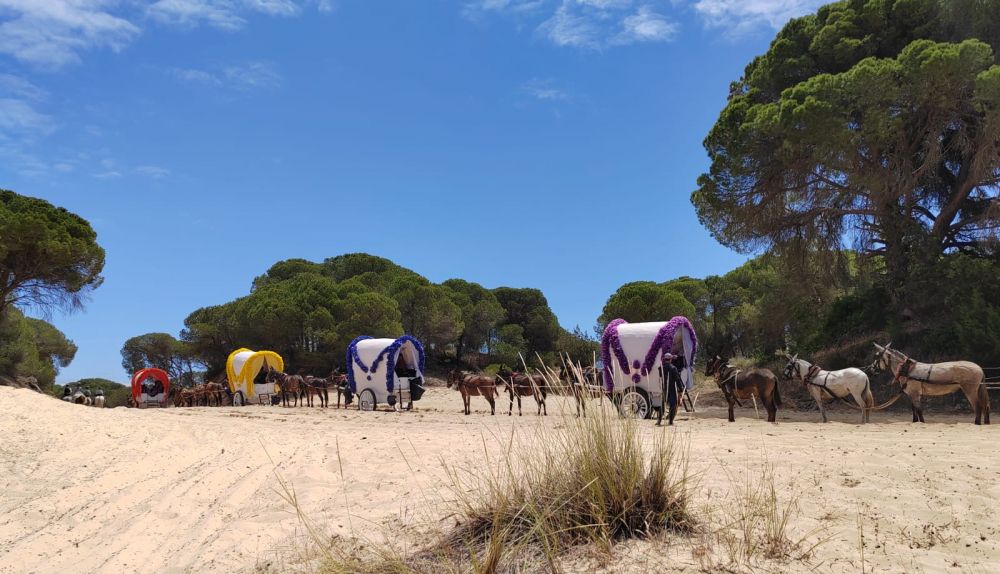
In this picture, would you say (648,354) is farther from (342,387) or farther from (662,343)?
(342,387)

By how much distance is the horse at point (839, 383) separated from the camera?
1292 cm

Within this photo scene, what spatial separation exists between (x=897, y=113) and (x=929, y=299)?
17.3ft

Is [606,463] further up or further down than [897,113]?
further down

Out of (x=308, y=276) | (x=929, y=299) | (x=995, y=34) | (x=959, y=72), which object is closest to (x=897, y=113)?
(x=959, y=72)

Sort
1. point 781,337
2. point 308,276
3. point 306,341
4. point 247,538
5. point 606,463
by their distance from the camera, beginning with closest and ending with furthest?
1. point 606,463
2. point 247,538
3. point 781,337
4. point 306,341
5. point 308,276

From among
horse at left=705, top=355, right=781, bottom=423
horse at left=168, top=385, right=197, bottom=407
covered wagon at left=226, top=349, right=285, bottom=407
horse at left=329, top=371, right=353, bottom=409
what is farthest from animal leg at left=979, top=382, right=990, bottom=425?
horse at left=168, top=385, right=197, bottom=407

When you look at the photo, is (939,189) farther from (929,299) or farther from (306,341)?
(306,341)

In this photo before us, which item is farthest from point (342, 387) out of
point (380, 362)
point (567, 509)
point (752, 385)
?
point (567, 509)

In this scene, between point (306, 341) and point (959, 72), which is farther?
point (306, 341)

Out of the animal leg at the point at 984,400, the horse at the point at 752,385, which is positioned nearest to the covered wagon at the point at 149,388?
the horse at the point at 752,385

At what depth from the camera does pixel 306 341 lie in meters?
36.7

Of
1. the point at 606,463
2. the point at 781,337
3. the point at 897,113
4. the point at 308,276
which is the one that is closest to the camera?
the point at 606,463

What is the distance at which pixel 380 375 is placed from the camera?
768 inches

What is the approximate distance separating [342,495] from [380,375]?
1381 centimetres
